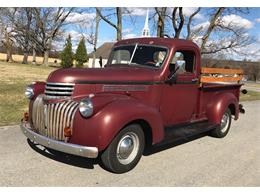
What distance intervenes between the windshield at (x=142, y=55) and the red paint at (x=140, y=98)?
12cm

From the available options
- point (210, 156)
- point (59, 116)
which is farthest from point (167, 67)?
point (59, 116)

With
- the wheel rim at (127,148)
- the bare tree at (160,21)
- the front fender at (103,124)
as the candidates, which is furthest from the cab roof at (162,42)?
the bare tree at (160,21)

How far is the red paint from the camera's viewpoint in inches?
169

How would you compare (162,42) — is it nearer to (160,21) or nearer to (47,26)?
(160,21)

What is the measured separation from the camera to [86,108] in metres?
4.26

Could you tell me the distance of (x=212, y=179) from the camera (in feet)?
14.9

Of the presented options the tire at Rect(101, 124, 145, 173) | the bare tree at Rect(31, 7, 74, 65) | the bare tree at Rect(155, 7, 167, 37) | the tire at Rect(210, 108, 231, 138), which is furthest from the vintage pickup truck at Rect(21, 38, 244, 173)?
the bare tree at Rect(31, 7, 74, 65)

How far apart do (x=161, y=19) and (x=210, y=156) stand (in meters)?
11.4

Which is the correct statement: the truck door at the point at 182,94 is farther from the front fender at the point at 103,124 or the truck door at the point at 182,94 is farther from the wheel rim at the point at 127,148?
the front fender at the point at 103,124

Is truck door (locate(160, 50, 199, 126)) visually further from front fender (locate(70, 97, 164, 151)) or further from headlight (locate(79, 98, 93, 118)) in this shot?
headlight (locate(79, 98, 93, 118))

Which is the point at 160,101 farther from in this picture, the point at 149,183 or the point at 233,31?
the point at 233,31

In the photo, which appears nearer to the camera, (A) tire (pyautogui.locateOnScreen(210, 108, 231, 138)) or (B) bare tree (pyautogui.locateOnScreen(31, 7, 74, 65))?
(A) tire (pyautogui.locateOnScreen(210, 108, 231, 138))

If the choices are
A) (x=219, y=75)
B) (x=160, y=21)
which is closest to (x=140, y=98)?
(x=219, y=75)

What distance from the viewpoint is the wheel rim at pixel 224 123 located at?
7270mm
